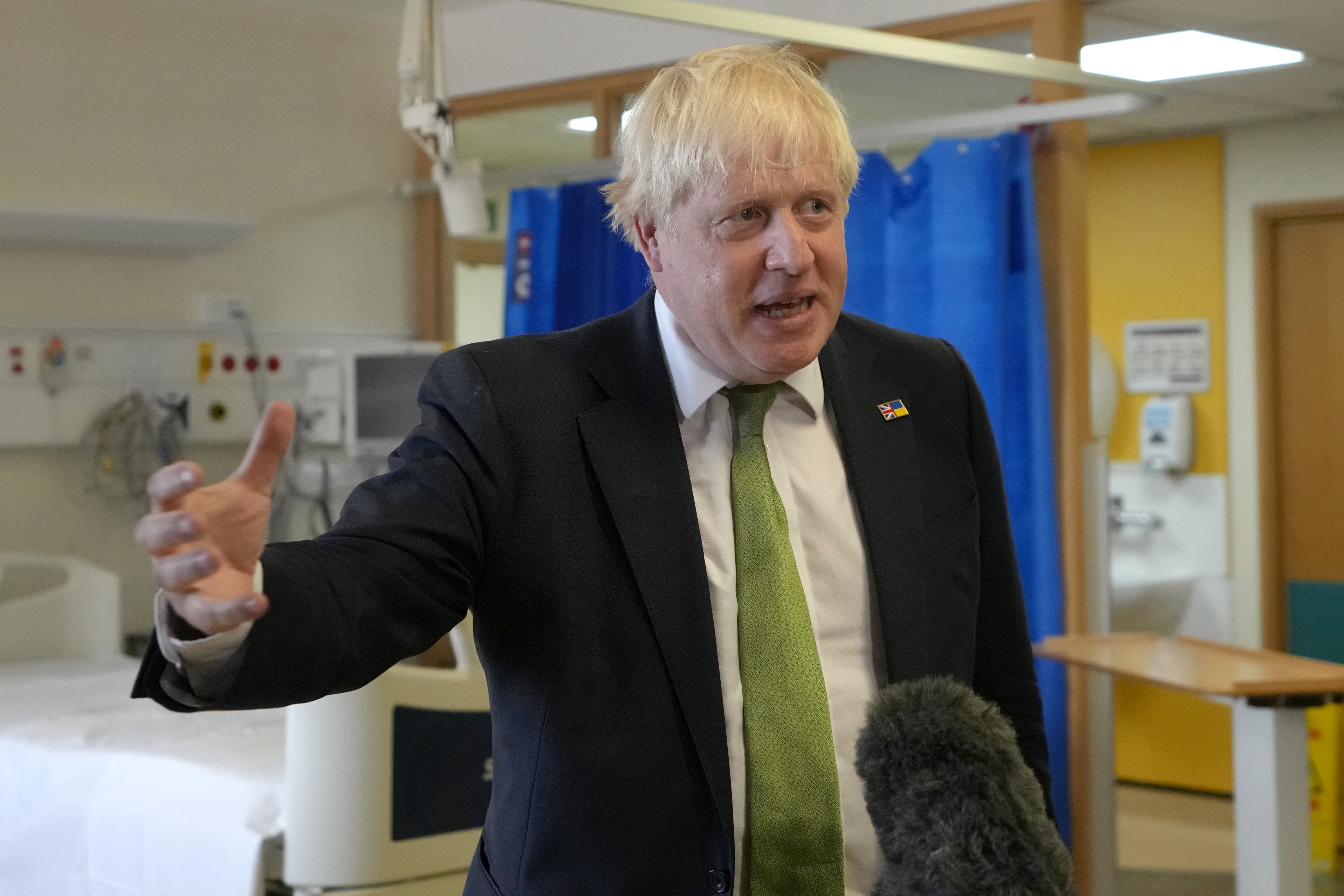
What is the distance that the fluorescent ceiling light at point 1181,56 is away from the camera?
13.4 ft

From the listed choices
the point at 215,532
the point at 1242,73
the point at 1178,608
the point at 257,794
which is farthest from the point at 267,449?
the point at 1178,608

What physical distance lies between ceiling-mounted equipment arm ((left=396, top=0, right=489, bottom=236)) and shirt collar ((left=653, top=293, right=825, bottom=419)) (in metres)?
1.67

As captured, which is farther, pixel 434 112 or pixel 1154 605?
pixel 1154 605

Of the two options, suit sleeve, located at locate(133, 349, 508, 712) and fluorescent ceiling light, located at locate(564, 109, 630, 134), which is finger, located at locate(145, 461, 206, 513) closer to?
suit sleeve, located at locate(133, 349, 508, 712)

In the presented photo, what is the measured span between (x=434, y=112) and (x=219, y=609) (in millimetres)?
2234

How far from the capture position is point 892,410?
1288mm

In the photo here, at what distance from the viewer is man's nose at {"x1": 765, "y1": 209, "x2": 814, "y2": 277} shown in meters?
1.09

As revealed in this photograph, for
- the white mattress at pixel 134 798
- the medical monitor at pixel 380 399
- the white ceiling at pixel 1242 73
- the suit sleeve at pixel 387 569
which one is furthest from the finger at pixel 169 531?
the medical monitor at pixel 380 399

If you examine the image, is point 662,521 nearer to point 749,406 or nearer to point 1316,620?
point 749,406

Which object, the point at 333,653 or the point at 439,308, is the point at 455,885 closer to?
the point at 333,653

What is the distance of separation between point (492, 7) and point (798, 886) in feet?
13.9

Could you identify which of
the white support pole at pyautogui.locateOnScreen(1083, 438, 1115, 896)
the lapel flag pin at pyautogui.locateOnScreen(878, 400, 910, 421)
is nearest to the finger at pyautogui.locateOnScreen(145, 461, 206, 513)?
the lapel flag pin at pyautogui.locateOnScreen(878, 400, 910, 421)

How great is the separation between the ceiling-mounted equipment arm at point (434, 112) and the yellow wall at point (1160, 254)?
2.81 metres

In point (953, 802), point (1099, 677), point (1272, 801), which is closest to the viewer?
point (953, 802)
